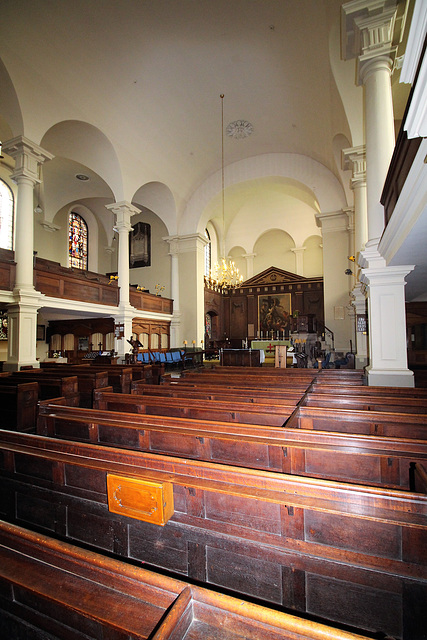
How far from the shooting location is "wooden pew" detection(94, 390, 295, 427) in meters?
3.14

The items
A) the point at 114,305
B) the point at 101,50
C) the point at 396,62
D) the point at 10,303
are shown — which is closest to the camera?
the point at 396,62

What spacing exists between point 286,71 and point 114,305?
9.28 metres

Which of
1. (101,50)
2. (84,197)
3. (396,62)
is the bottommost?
(396,62)

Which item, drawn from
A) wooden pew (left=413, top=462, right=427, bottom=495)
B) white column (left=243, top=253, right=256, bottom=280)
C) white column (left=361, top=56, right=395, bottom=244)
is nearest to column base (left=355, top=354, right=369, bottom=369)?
white column (left=361, top=56, right=395, bottom=244)

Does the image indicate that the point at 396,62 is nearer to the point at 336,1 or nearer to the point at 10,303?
the point at 336,1

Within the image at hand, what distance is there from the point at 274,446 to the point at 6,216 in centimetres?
1408

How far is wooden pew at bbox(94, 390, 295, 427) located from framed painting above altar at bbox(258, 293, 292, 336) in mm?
16671

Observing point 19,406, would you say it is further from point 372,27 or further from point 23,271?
point 372,27

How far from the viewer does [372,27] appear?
5020 millimetres

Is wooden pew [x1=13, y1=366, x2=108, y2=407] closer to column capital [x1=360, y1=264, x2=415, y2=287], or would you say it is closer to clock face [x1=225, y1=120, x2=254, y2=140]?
column capital [x1=360, y1=264, x2=415, y2=287]

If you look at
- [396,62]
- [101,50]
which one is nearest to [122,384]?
[396,62]

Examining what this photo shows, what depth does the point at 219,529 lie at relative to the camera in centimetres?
158

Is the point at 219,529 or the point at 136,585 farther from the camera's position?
the point at 219,529

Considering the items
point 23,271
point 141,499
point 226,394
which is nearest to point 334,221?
point 23,271
